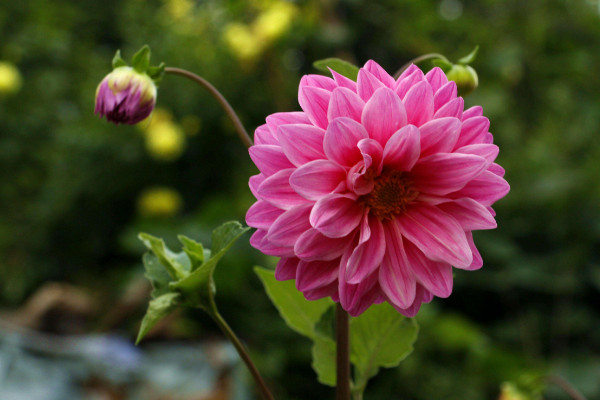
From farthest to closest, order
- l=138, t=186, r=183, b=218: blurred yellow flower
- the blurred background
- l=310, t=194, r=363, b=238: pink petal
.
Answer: l=138, t=186, r=183, b=218: blurred yellow flower < the blurred background < l=310, t=194, r=363, b=238: pink petal

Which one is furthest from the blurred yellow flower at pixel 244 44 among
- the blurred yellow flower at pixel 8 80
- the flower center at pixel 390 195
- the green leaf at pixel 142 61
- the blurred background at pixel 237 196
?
the flower center at pixel 390 195

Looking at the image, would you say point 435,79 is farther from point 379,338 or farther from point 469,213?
point 379,338

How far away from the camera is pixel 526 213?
5.23 feet

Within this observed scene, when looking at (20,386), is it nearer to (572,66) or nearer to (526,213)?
(526,213)

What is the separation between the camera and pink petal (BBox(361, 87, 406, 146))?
330 mm

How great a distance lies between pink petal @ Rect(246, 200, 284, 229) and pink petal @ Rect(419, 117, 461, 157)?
9 cm

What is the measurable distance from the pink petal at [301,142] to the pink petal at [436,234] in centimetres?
7

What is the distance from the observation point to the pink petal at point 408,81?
0.35 metres

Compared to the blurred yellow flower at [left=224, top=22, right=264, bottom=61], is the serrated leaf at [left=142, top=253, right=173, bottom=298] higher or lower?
lower

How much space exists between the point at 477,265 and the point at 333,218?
0.29 ft

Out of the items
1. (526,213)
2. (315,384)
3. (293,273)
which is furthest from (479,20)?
(293,273)

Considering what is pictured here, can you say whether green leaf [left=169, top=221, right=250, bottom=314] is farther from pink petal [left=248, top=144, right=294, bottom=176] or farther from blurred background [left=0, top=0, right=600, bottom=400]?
blurred background [left=0, top=0, right=600, bottom=400]

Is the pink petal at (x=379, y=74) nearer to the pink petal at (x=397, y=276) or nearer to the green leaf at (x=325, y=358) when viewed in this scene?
the pink petal at (x=397, y=276)

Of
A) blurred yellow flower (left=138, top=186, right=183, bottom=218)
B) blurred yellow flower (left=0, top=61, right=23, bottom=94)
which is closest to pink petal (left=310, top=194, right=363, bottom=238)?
blurred yellow flower (left=138, top=186, right=183, bottom=218)
